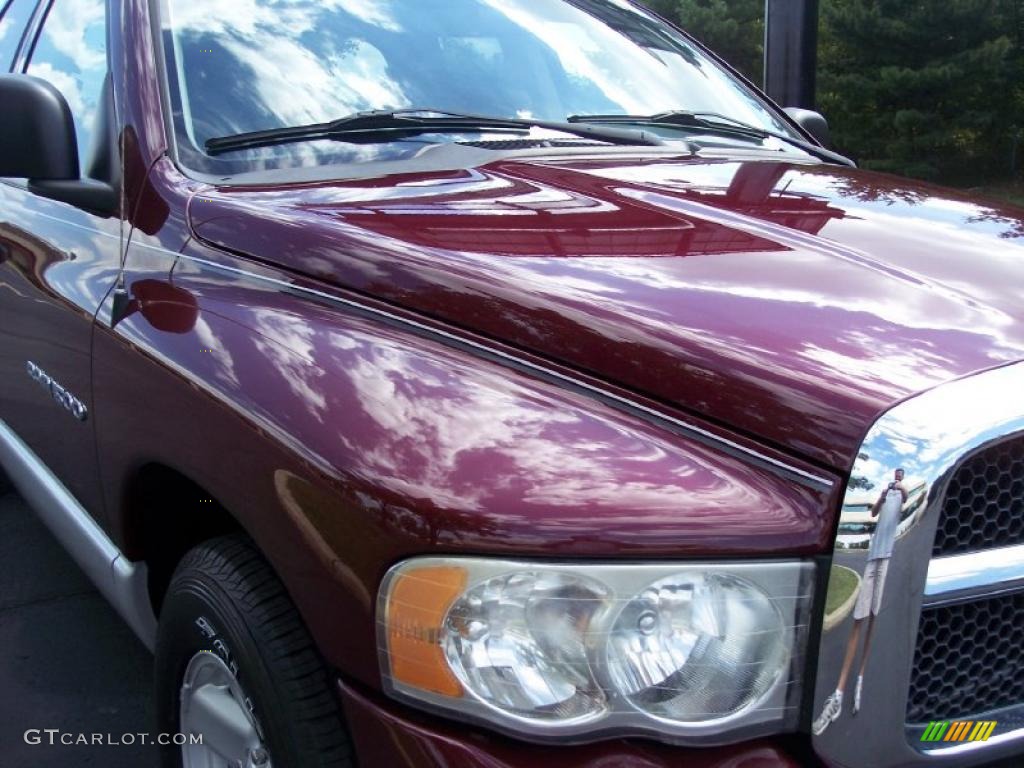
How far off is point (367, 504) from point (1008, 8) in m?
20.4

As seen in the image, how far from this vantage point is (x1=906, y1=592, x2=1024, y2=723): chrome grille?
1.31m

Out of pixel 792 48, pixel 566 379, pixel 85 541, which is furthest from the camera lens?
pixel 792 48

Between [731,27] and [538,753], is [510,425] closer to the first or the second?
[538,753]

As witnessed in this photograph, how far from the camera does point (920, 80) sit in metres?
18.3

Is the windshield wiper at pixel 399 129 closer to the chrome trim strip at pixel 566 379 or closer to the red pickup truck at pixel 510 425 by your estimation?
the red pickup truck at pixel 510 425

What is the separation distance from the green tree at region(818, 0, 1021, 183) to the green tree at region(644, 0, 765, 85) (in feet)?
6.38

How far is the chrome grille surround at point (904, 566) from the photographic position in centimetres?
121

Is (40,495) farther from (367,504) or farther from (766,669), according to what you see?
(766,669)

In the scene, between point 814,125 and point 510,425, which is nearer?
point 510,425

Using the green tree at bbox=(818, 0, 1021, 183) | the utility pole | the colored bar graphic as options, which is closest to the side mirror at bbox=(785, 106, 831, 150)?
the colored bar graphic

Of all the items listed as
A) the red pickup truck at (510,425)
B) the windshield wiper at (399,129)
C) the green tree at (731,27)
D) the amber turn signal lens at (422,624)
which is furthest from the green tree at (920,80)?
the amber turn signal lens at (422,624)

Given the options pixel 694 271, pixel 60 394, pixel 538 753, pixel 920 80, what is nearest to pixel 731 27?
pixel 920 80

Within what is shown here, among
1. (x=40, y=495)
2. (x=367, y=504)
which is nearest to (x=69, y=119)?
(x=40, y=495)

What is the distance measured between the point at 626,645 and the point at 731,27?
22591 mm
